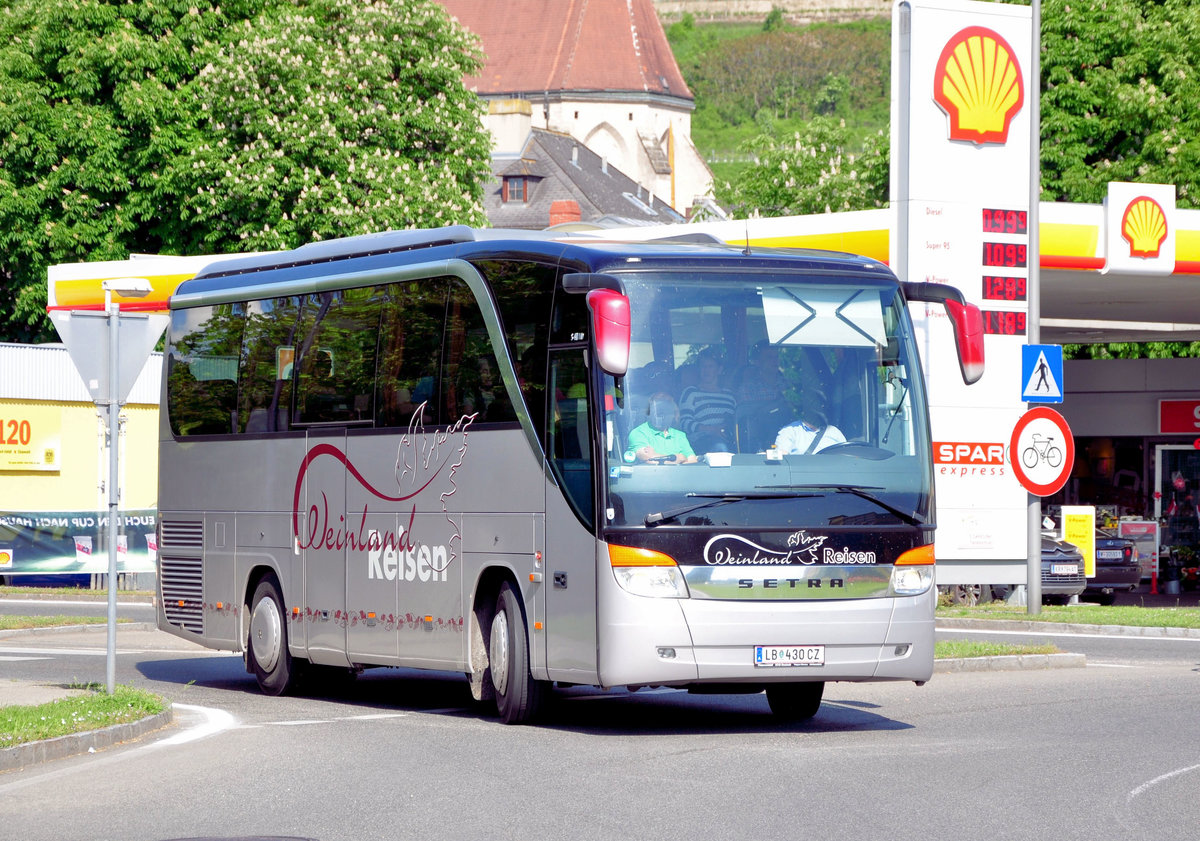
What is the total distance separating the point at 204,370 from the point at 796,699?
6.96m

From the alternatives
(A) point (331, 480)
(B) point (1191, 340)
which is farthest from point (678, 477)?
(B) point (1191, 340)

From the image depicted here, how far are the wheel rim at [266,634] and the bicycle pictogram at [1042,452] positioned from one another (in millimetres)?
9502

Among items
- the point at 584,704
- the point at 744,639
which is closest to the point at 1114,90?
the point at 584,704

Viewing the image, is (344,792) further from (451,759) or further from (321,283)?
(321,283)

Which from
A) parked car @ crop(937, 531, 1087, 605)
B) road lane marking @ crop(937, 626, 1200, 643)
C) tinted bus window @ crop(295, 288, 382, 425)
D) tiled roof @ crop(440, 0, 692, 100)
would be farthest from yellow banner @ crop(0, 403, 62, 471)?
tiled roof @ crop(440, 0, 692, 100)

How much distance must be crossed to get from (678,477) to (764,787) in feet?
Result: 9.23

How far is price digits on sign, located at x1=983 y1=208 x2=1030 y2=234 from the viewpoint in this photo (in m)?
25.8

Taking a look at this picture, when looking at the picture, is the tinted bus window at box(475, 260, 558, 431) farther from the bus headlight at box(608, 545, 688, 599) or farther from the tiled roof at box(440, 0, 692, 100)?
the tiled roof at box(440, 0, 692, 100)

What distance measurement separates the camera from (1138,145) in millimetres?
45375

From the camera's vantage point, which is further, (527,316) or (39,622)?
(39,622)

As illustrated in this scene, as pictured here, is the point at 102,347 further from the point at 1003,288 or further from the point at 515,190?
the point at 515,190

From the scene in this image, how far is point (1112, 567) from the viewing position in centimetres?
3425

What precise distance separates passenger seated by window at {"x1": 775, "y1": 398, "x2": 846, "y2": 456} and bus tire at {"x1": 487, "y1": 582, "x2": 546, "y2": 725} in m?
2.23

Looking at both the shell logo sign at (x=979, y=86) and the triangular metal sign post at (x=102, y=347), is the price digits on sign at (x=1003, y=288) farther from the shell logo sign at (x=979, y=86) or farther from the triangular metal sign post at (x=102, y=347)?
the triangular metal sign post at (x=102, y=347)
